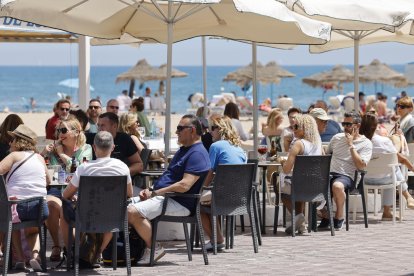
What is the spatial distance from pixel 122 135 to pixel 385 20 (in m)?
3.38

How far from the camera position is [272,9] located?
10.5m

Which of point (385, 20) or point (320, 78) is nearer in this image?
point (385, 20)

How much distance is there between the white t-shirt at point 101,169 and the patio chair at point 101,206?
0.17 metres

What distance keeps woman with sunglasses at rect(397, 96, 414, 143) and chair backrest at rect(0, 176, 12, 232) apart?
6899 mm

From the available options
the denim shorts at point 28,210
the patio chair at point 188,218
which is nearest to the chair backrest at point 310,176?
the patio chair at point 188,218

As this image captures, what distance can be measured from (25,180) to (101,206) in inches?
29.2

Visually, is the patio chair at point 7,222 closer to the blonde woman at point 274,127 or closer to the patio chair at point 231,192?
the patio chair at point 231,192

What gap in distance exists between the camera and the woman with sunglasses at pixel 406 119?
47.1 feet

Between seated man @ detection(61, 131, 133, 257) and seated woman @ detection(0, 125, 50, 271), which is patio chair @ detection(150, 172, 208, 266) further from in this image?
seated woman @ detection(0, 125, 50, 271)

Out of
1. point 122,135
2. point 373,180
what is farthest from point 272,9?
point 373,180

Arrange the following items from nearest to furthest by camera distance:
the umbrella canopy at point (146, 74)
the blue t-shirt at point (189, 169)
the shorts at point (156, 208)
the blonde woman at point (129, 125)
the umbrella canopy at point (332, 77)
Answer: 1. the shorts at point (156, 208)
2. the blue t-shirt at point (189, 169)
3. the blonde woman at point (129, 125)
4. the umbrella canopy at point (332, 77)
5. the umbrella canopy at point (146, 74)

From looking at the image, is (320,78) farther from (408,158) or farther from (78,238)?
(78,238)

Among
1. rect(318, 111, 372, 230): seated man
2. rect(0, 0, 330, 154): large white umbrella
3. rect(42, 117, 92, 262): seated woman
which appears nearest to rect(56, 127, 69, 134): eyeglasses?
rect(42, 117, 92, 262): seated woman

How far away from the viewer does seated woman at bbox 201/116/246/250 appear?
10.2 metres
